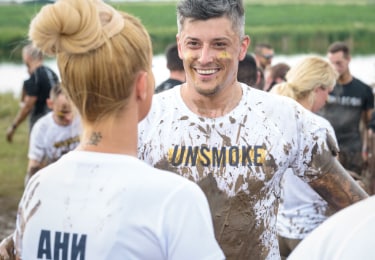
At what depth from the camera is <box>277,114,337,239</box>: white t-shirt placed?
17.1 ft

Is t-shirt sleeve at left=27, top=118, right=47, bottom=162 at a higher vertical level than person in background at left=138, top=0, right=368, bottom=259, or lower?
lower

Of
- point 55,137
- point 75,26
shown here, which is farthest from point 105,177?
point 55,137

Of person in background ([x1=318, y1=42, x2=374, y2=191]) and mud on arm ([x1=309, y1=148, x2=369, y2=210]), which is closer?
mud on arm ([x1=309, y1=148, x2=369, y2=210])

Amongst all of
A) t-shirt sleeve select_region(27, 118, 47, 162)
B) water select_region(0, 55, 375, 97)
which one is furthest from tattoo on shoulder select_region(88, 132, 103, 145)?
water select_region(0, 55, 375, 97)

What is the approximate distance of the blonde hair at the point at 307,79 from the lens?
5.02 meters

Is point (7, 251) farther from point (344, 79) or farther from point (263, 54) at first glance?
point (263, 54)

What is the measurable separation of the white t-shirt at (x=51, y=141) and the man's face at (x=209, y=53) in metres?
3.83

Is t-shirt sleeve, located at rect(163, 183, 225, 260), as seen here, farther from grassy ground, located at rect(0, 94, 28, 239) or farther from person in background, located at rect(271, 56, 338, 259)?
grassy ground, located at rect(0, 94, 28, 239)

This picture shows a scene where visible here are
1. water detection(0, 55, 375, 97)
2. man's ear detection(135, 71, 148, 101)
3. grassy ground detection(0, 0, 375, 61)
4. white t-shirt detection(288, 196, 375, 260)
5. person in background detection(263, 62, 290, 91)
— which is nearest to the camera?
white t-shirt detection(288, 196, 375, 260)

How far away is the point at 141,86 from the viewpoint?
2.28 m

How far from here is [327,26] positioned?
134 feet

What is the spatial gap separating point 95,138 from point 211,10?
137 centimetres

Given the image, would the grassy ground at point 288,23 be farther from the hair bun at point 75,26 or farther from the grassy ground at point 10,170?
the hair bun at point 75,26

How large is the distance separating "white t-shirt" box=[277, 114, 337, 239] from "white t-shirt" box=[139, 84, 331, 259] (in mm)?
1707
